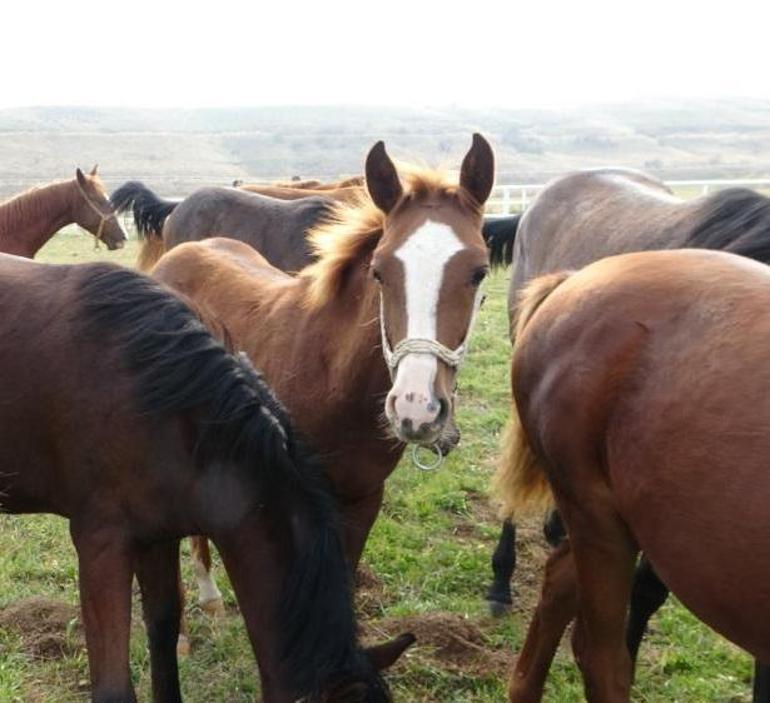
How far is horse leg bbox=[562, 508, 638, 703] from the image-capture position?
2.51m

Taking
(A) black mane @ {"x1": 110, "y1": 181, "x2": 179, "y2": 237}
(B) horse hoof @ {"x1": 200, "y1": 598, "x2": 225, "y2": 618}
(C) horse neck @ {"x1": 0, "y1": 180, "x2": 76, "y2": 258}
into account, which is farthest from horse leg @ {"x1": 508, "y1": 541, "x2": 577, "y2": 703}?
(C) horse neck @ {"x1": 0, "y1": 180, "x2": 76, "y2": 258}

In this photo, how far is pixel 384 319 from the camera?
2.98m

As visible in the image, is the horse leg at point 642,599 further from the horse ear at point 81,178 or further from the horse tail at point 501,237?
the horse ear at point 81,178

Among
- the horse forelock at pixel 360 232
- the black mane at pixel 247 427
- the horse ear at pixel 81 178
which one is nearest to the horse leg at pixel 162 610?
the black mane at pixel 247 427

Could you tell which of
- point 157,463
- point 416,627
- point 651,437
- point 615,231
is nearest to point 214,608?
point 416,627

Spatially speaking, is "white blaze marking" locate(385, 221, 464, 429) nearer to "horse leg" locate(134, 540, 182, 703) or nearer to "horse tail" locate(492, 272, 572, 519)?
"horse tail" locate(492, 272, 572, 519)

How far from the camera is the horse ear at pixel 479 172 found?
123 inches

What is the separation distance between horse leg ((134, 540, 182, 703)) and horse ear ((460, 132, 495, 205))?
1611 mm

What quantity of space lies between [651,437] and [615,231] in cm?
258

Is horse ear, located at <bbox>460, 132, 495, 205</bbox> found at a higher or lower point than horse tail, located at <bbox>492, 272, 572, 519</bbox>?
higher

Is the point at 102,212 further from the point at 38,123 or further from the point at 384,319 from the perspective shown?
the point at 38,123

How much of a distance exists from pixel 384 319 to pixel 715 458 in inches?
49.3

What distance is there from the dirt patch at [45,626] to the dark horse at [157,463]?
120 cm

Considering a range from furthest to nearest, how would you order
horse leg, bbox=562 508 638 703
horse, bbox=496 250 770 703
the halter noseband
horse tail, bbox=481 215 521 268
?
1. the halter noseband
2. horse tail, bbox=481 215 521 268
3. horse leg, bbox=562 508 638 703
4. horse, bbox=496 250 770 703
